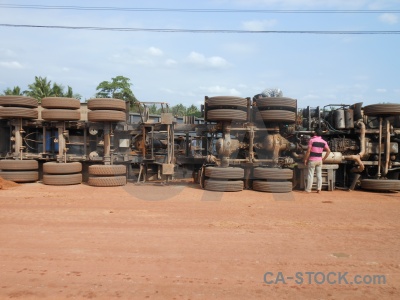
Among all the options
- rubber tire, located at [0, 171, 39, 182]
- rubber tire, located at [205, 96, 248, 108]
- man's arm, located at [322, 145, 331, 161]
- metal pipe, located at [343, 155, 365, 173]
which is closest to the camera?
man's arm, located at [322, 145, 331, 161]

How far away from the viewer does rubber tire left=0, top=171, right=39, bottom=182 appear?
32.3 feet

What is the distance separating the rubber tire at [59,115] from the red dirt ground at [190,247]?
3.30m

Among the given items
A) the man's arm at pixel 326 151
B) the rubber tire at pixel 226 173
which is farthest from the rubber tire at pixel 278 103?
the rubber tire at pixel 226 173

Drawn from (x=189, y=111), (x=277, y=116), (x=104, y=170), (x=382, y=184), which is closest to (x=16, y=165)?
(x=104, y=170)

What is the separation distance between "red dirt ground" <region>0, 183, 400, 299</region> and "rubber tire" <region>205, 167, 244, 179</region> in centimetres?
144

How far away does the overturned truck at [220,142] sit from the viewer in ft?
30.9

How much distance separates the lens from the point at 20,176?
32.6 feet

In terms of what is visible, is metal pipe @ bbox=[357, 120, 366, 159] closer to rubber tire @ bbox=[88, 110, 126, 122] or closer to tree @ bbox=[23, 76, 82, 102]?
rubber tire @ bbox=[88, 110, 126, 122]

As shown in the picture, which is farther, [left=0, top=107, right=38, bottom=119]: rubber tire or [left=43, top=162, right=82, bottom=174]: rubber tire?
[left=0, top=107, right=38, bottom=119]: rubber tire

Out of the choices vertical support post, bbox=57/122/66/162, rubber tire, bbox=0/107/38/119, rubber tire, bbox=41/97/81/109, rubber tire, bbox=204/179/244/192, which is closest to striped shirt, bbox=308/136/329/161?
rubber tire, bbox=204/179/244/192

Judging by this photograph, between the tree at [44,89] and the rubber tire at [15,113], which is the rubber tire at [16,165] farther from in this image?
the tree at [44,89]

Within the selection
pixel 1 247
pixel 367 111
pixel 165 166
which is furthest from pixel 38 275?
pixel 367 111

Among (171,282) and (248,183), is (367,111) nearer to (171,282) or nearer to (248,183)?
(248,183)

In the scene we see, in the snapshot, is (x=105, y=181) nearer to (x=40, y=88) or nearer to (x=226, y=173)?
(x=226, y=173)
